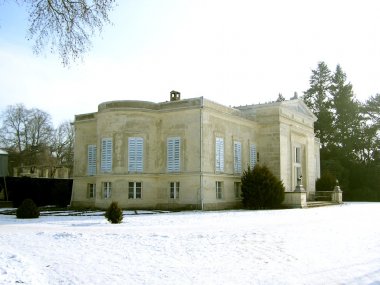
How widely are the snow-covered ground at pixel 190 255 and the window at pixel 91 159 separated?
47.1 feet

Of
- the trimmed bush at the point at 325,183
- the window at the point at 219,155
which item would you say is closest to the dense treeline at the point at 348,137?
the trimmed bush at the point at 325,183

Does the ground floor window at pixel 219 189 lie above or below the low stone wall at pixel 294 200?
above

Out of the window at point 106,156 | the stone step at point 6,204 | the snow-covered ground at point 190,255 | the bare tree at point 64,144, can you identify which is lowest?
the snow-covered ground at point 190,255

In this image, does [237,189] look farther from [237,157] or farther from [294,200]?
[294,200]

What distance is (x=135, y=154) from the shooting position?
2538cm

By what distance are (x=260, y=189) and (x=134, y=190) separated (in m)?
7.85

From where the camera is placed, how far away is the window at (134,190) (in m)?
25.0

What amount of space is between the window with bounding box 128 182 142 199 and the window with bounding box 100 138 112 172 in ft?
5.46

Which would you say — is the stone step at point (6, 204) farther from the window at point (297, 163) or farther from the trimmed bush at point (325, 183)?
the trimmed bush at point (325, 183)

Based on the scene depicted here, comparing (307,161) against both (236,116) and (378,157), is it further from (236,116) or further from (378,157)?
(378,157)

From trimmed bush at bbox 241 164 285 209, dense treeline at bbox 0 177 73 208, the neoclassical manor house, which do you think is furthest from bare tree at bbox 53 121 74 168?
trimmed bush at bbox 241 164 285 209

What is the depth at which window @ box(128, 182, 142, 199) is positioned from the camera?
25031 mm

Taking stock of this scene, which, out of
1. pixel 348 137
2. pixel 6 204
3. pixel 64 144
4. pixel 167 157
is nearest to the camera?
pixel 167 157

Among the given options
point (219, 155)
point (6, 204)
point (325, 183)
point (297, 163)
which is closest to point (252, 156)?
point (219, 155)
